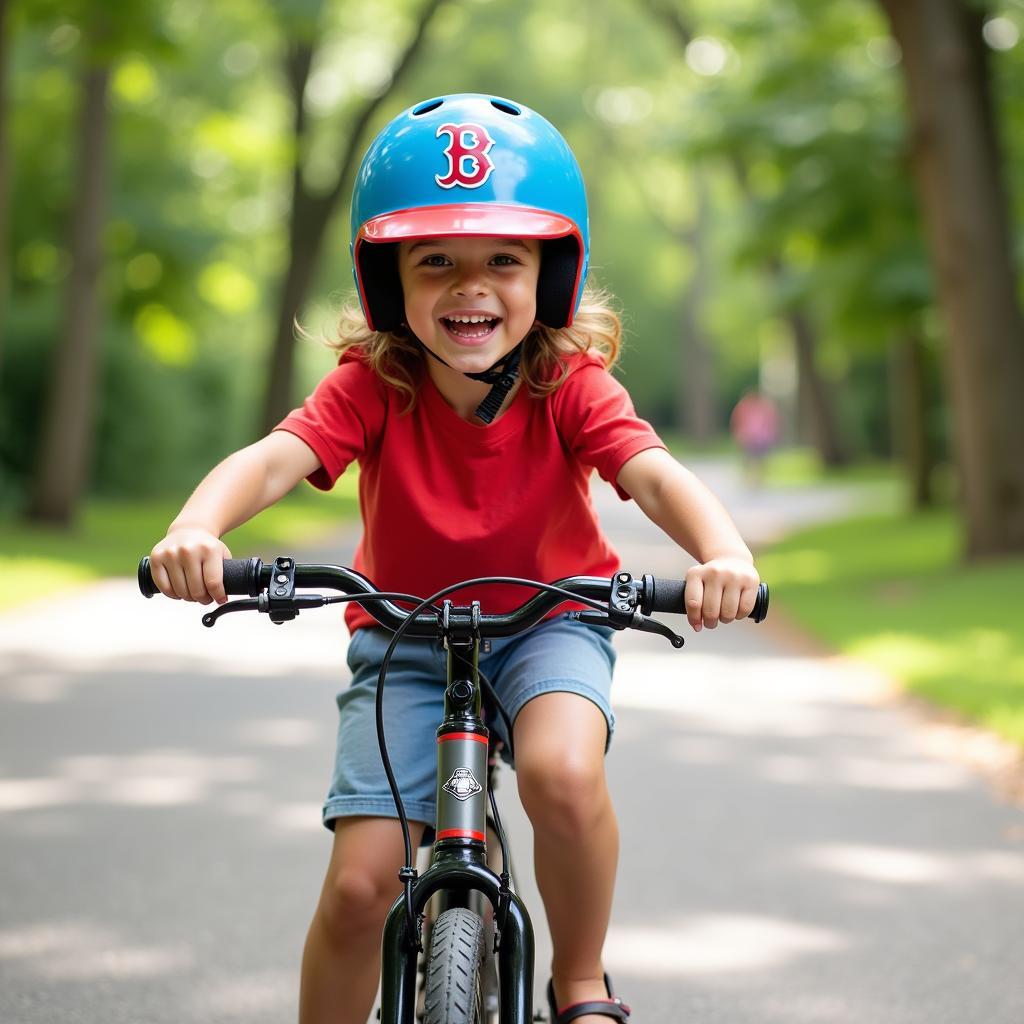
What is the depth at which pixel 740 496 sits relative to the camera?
1193 inches

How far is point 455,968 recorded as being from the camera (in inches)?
94.6

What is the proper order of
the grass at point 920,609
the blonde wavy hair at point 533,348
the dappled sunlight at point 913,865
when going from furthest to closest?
the grass at point 920,609 → the dappled sunlight at point 913,865 → the blonde wavy hair at point 533,348

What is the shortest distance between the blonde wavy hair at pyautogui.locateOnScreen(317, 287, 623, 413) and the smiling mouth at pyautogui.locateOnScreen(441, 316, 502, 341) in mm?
182

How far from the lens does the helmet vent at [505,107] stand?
2.95 metres

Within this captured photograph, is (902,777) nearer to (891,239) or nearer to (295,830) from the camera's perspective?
(295,830)

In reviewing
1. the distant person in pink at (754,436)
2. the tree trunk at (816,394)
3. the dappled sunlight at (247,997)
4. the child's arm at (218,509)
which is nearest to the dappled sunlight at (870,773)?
the dappled sunlight at (247,997)

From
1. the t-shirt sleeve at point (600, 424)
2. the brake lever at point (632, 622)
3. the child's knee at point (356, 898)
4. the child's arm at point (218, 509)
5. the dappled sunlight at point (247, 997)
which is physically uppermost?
the t-shirt sleeve at point (600, 424)

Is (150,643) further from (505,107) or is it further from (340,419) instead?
(505,107)

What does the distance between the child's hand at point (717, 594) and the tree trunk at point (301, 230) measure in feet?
79.2

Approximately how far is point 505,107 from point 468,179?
223 millimetres

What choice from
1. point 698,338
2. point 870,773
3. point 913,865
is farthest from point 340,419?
point 698,338

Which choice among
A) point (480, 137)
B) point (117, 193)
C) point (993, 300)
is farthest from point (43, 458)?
point (480, 137)

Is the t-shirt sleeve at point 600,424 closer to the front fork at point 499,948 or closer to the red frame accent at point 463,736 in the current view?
the red frame accent at point 463,736

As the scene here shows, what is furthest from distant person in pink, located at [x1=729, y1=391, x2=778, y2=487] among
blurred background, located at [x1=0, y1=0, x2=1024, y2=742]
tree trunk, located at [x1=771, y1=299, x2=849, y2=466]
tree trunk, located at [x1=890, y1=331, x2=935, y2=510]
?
tree trunk, located at [x1=890, y1=331, x2=935, y2=510]
